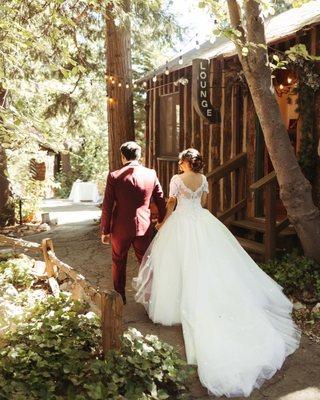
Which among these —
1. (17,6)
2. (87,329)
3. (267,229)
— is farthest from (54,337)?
(17,6)

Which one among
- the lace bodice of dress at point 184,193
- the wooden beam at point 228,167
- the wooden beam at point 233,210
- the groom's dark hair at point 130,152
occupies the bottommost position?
the wooden beam at point 233,210

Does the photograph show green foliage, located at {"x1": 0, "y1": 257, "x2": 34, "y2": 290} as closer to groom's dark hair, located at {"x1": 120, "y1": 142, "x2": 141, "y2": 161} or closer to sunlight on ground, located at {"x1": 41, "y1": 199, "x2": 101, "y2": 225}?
groom's dark hair, located at {"x1": 120, "y1": 142, "x2": 141, "y2": 161}

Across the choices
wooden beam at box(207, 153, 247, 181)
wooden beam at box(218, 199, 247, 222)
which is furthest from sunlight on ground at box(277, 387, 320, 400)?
wooden beam at box(207, 153, 247, 181)

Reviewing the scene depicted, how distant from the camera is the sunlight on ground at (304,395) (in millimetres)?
3922

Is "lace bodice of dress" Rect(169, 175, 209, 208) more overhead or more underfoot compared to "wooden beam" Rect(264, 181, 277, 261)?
more overhead

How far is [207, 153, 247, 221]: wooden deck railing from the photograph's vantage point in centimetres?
831

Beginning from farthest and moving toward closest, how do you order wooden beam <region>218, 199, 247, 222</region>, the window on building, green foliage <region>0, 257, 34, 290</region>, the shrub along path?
the window on building → wooden beam <region>218, 199, 247, 222</region> → green foliage <region>0, 257, 34, 290</region> → the shrub along path

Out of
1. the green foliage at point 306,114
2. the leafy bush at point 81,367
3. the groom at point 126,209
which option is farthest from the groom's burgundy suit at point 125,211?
the green foliage at point 306,114

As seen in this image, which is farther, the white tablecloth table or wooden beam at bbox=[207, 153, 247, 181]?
the white tablecloth table

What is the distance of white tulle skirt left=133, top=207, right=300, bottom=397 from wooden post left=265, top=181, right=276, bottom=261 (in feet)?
4.12

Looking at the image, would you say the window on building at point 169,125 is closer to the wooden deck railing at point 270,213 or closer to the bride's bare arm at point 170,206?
the wooden deck railing at point 270,213

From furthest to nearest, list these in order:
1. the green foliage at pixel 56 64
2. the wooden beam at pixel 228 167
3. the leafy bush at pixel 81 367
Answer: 1. the wooden beam at pixel 228 167
2. the green foliage at pixel 56 64
3. the leafy bush at pixel 81 367

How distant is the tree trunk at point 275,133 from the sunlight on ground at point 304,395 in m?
2.82

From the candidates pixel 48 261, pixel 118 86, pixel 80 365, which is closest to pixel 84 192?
pixel 118 86
